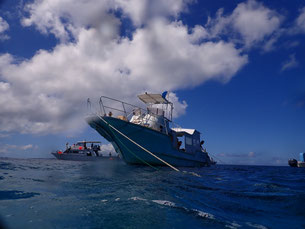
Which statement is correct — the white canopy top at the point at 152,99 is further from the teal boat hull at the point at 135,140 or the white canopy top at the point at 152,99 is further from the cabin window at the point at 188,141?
the cabin window at the point at 188,141

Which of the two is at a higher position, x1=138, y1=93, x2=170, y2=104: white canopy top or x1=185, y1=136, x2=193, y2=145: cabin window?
x1=138, y1=93, x2=170, y2=104: white canopy top

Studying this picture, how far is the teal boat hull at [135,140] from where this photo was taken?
15549 mm

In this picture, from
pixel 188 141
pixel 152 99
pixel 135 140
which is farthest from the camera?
pixel 188 141

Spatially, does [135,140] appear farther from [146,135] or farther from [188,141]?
[188,141]

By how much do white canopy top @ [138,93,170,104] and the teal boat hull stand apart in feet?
13.7

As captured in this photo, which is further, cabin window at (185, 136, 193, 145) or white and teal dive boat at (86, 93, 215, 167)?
cabin window at (185, 136, 193, 145)

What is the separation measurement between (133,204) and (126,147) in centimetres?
1295

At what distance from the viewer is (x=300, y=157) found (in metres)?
63.6

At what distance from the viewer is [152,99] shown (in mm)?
20391

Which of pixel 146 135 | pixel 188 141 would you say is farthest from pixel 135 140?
pixel 188 141

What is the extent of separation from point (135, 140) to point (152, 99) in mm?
5810

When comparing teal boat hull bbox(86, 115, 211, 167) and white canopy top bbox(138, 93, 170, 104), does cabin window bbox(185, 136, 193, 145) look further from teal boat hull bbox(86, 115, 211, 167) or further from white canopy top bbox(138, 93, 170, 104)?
white canopy top bbox(138, 93, 170, 104)

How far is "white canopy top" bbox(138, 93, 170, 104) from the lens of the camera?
19670 mm

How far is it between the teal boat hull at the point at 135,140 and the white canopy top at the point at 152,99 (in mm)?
4181
